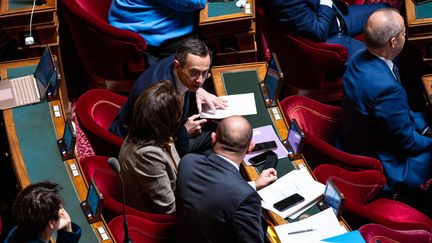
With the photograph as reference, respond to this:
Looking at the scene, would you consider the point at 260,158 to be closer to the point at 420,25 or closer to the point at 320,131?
the point at 320,131

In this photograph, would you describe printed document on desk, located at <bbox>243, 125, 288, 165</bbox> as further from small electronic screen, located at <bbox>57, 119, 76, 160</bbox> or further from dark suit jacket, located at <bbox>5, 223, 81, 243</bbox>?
dark suit jacket, located at <bbox>5, 223, 81, 243</bbox>

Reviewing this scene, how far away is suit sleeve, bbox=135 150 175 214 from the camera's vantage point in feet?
12.4

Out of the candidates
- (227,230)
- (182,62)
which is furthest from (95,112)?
(227,230)

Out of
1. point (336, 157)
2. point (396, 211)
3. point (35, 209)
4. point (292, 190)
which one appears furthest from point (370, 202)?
point (35, 209)

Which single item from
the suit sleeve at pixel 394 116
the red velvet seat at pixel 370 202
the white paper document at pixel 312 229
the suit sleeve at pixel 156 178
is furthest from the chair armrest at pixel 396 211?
the suit sleeve at pixel 156 178

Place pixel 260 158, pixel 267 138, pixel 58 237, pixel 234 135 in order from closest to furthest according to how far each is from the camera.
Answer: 1. pixel 58 237
2. pixel 234 135
3. pixel 260 158
4. pixel 267 138

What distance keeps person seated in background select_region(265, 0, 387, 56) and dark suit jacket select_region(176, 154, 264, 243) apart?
149 centimetres

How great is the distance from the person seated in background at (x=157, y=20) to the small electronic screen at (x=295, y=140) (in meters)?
1.14

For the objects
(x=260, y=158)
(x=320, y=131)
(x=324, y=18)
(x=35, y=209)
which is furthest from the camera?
(x=324, y=18)

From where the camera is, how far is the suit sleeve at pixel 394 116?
4.16 meters

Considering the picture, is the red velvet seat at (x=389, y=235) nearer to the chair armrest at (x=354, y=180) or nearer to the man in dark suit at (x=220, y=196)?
the chair armrest at (x=354, y=180)

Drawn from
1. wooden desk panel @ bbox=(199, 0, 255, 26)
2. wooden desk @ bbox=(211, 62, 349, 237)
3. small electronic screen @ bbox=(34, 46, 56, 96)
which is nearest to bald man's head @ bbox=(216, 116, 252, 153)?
wooden desk @ bbox=(211, 62, 349, 237)

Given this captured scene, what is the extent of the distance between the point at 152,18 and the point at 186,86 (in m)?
0.84

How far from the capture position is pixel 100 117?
174 inches
